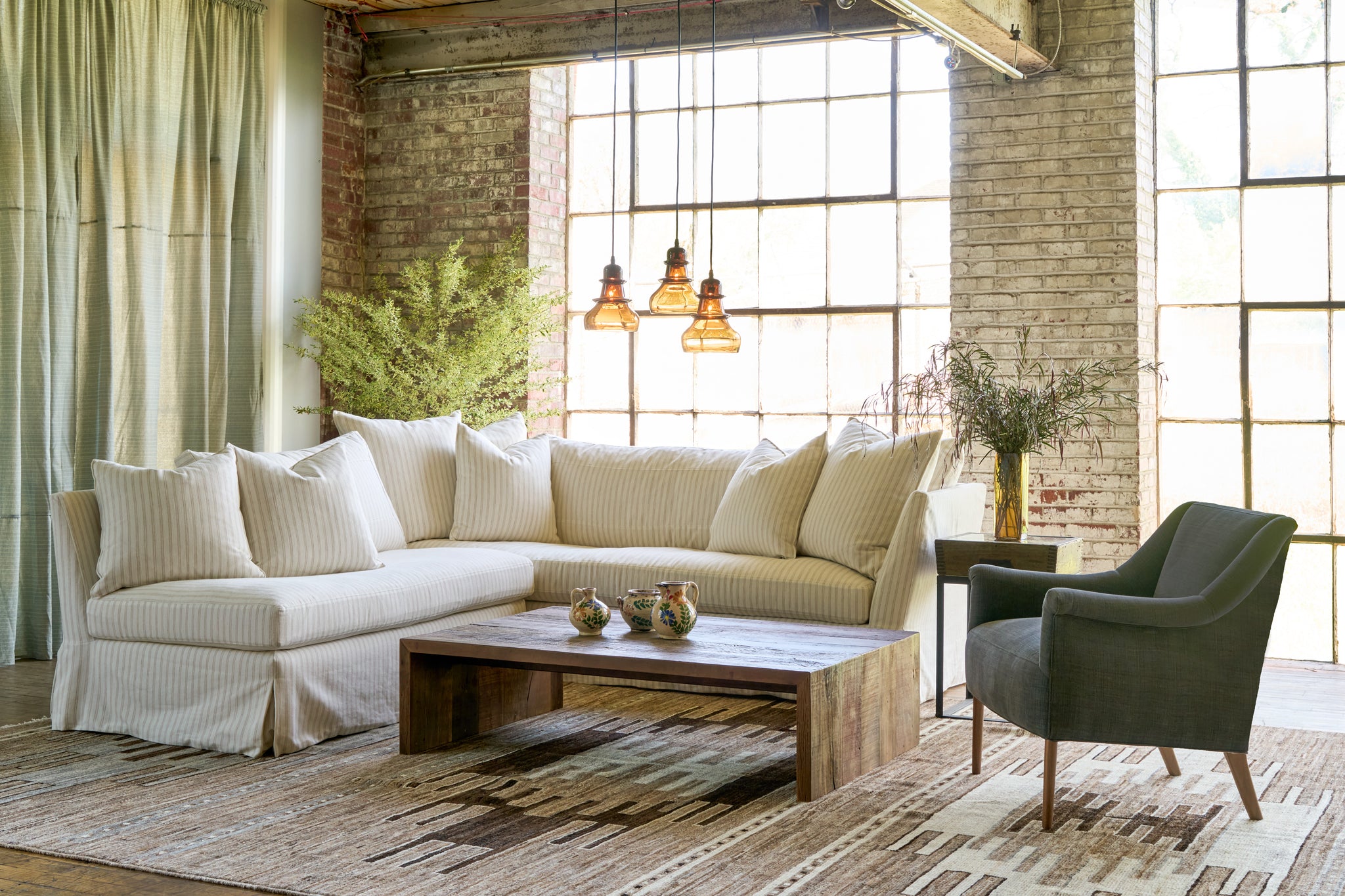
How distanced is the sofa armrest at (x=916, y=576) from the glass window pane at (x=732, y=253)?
2.31 metres

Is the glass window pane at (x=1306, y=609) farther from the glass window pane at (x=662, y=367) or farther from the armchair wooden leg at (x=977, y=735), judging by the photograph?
the glass window pane at (x=662, y=367)

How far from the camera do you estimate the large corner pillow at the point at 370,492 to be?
4961mm

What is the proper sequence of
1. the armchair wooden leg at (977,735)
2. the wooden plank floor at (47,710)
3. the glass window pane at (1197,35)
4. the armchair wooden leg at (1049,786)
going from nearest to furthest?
the wooden plank floor at (47,710), the armchair wooden leg at (1049,786), the armchair wooden leg at (977,735), the glass window pane at (1197,35)

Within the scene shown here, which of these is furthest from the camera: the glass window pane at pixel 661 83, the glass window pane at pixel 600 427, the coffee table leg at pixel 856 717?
the glass window pane at pixel 600 427

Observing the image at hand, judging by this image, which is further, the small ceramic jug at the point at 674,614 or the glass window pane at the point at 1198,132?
the glass window pane at the point at 1198,132

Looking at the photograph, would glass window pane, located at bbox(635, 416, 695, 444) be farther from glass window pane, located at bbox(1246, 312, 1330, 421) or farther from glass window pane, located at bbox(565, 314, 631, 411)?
glass window pane, located at bbox(1246, 312, 1330, 421)

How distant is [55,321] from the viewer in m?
5.57

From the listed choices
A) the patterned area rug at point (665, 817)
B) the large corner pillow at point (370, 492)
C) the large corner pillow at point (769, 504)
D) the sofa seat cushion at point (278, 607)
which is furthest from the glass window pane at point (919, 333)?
the sofa seat cushion at point (278, 607)

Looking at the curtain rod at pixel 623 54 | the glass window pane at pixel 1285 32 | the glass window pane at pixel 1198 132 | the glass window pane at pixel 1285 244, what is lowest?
the glass window pane at pixel 1285 244

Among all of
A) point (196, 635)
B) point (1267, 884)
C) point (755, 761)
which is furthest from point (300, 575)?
point (1267, 884)

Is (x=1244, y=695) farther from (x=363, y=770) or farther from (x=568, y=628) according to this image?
(x=363, y=770)

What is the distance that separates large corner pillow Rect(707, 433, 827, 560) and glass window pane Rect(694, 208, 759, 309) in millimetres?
1783

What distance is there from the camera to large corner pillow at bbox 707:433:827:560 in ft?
16.5

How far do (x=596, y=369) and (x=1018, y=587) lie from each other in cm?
375
